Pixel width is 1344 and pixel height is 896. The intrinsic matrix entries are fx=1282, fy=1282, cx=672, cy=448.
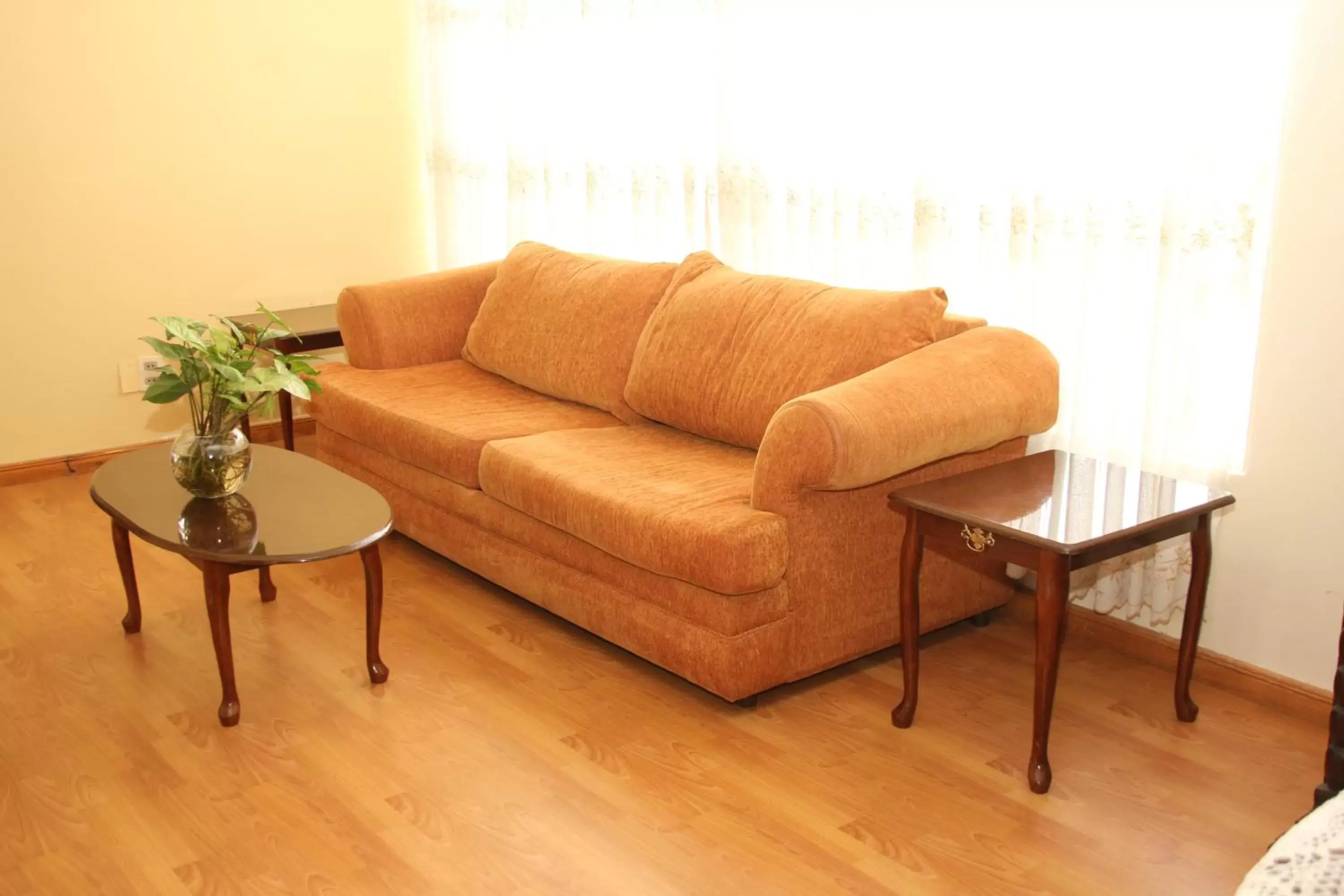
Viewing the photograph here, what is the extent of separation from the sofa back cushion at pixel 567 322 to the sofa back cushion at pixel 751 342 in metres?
0.10

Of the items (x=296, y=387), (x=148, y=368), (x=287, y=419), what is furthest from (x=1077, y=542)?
(x=148, y=368)

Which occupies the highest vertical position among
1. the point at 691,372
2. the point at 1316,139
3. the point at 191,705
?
the point at 1316,139

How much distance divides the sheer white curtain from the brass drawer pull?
18.0 inches

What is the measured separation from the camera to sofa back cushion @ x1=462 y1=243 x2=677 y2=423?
3705mm

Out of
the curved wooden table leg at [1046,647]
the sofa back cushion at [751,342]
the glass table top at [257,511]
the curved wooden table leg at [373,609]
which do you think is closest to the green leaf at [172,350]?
the glass table top at [257,511]

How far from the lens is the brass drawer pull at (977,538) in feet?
8.13

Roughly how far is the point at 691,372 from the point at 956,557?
83cm

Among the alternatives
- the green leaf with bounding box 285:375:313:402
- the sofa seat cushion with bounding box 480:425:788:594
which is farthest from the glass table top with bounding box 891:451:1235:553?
the green leaf with bounding box 285:375:313:402

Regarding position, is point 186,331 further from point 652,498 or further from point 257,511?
point 652,498

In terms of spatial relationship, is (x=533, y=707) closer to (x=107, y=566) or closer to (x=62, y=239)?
(x=107, y=566)

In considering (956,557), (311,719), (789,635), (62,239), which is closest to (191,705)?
(311,719)

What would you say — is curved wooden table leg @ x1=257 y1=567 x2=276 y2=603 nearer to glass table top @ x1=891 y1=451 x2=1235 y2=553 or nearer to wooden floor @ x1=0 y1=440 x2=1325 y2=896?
wooden floor @ x1=0 y1=440 x2=1325 y2=896

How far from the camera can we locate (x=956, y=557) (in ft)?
10.1

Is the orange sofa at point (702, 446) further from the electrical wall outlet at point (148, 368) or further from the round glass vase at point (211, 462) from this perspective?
the electrical wall outlet at point (148, 368)
